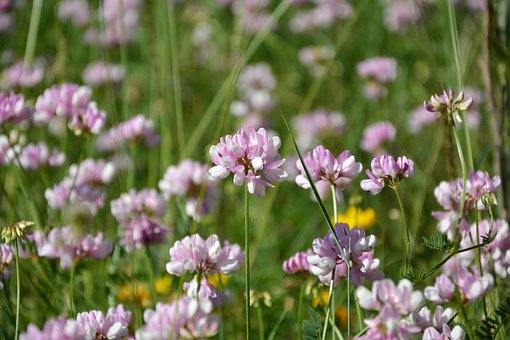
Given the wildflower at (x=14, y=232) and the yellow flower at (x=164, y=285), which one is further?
the yellow flower at (x=164, y=285)

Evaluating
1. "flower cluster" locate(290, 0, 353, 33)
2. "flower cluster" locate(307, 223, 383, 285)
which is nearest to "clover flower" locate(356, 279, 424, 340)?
"flower cluster" locate(307, 223, 383, 285)

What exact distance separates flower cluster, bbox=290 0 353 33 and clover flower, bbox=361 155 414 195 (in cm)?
164

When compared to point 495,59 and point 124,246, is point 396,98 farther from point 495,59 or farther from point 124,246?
point 124,246

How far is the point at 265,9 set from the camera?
282 centimetres

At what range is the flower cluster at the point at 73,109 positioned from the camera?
3.80ft

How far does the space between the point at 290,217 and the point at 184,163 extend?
598 mm

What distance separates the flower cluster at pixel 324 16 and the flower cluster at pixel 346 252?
5.57 ft

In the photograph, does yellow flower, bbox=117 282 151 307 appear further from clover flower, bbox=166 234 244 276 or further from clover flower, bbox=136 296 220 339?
clover flower, bbox=136 296 220 339

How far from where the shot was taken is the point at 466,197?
98 centimetres

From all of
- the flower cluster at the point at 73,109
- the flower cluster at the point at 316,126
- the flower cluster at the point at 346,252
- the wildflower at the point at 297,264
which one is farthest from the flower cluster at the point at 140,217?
the flower cluster at the point at 316,126

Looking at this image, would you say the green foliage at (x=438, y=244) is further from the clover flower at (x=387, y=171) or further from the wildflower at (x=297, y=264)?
the wildflower at (x=297, y=264)

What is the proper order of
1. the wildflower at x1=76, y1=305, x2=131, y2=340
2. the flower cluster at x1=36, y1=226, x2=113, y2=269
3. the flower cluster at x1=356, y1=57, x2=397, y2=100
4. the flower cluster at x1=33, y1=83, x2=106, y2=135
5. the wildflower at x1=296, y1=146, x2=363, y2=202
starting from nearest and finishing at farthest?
the wildflower at x1=76, y1=305, x2=131, y2=340 → the wildflower at x1=296, y1=146, x2=363, y2=202 → the flower cluster at x1=36, y1=226, x2=113, y2=269 → the flower cluster at x1=33, y1=83, x2=106, y2=135 → the flower cluster at x1=356, y1=57, x2=397, y2=100

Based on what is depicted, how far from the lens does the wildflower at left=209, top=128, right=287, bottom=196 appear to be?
2.80 ft

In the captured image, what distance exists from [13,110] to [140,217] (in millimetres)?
242
